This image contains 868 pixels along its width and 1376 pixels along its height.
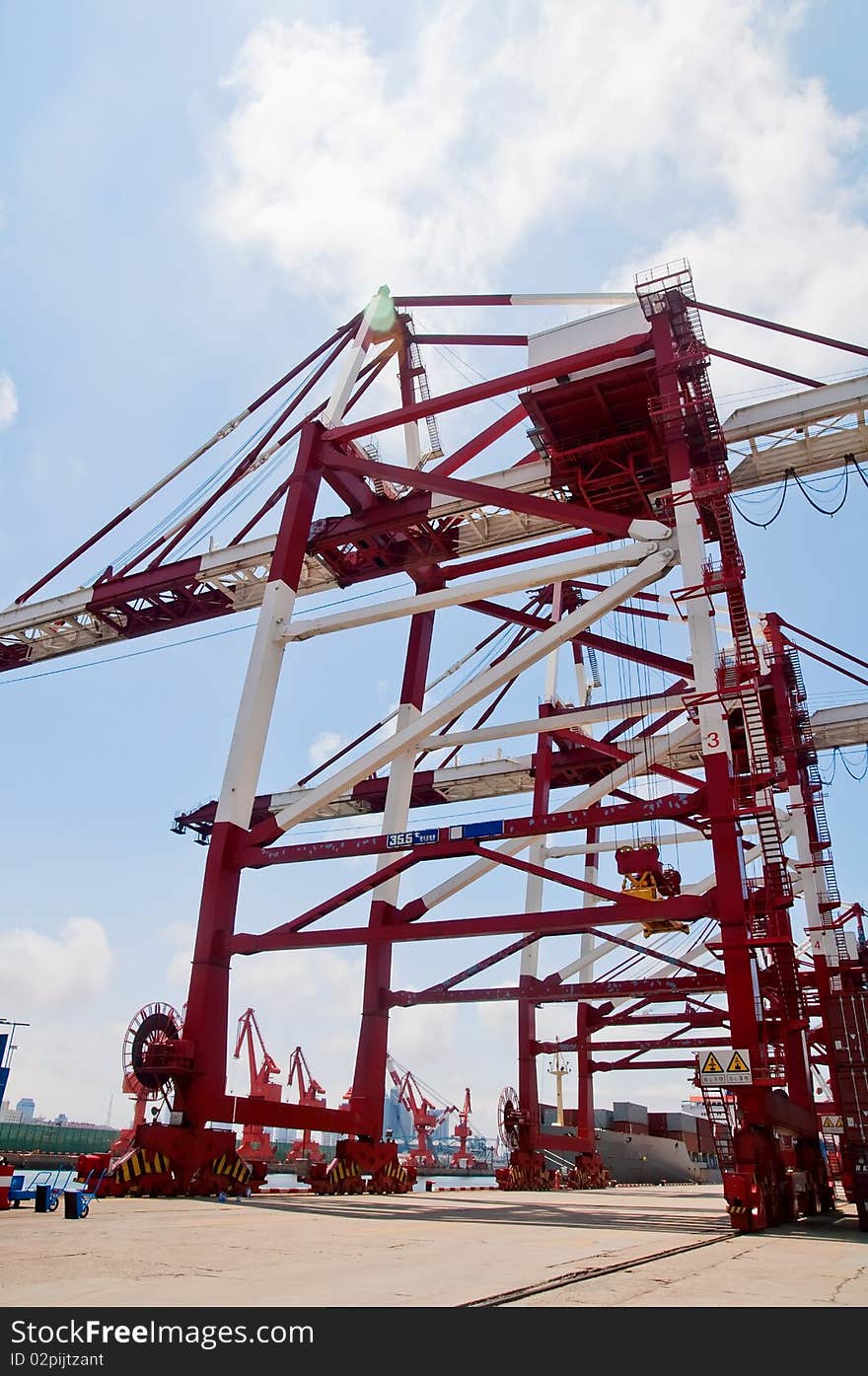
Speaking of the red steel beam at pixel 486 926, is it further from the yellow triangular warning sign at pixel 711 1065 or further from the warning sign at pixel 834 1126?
the warning sign at pixel 834 1126

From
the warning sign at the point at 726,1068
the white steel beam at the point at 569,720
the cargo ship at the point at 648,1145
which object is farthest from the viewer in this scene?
the cargo ship at the point at 648,1145

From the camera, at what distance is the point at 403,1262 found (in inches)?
275

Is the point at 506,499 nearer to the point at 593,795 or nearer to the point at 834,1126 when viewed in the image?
the point at 593,795

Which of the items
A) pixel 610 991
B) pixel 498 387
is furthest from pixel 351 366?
pixel 610 991

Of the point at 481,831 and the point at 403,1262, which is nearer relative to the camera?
the point at 403,1262

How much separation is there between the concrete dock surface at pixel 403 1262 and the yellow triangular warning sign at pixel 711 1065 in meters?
1.94

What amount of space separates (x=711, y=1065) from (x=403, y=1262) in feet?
24.2

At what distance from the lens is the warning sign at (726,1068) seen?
504 inches

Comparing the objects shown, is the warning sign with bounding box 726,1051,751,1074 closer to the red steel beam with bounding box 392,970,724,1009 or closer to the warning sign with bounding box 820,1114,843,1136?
the warning sign with bounding box 820,1114,843,1136

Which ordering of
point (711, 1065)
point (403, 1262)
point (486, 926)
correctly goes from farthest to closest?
1. point (486, 926)
2. point (711, 1065)
3. point (403, 1262)

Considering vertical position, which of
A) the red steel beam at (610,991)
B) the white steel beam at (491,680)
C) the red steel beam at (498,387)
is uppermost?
the red steel beam at (498,387)

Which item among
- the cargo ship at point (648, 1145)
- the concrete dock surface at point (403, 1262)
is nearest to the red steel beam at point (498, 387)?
the concrete dock surface at point (403, 1262)
